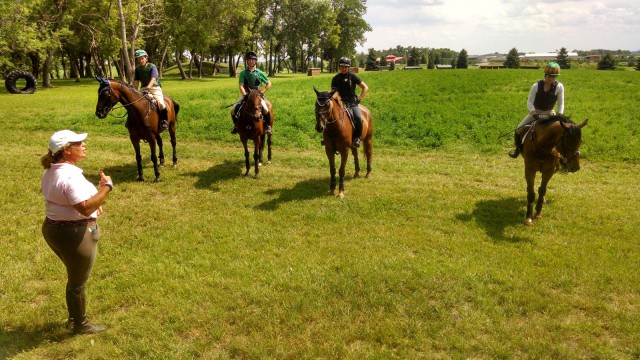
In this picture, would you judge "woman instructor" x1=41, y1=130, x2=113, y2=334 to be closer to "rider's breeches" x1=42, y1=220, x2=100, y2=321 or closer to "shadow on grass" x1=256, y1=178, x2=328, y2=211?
"rider's breeches" x1=42, y1=220, x2=100, y2=321

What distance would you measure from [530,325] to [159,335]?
5157mm

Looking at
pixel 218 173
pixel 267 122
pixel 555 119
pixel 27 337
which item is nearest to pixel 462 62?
pixel 267 122

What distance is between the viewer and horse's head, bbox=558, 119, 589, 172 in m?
7.40

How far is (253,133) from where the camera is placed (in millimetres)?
11766

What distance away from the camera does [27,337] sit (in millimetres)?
5031

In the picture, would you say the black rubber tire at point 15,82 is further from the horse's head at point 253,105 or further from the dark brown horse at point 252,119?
the horse's head at point 253,105

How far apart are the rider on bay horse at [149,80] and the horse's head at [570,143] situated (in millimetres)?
10971

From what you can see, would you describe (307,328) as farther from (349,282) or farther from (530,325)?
(530,325)

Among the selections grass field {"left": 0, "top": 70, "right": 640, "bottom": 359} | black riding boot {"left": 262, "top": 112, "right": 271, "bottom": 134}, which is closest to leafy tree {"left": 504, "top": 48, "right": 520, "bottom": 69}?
grass field {"left": 0, "top": 70, "right": 640, "bottom": 359}

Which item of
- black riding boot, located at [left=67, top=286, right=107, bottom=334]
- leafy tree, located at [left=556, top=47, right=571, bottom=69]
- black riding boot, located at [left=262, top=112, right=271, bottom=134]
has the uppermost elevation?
leafy tree, located at [left=556, top=47, right=571, bottom=69]

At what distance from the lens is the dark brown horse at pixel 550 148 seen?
7.50m

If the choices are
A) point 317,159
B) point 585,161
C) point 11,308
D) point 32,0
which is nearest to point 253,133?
point 317,159

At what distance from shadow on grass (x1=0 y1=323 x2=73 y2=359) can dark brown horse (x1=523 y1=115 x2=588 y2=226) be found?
9.12 m

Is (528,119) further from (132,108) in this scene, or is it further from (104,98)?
(104,98)
